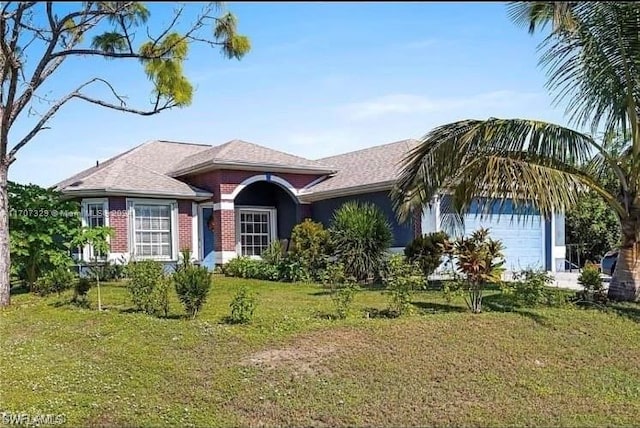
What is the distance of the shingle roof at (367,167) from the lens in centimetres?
1831

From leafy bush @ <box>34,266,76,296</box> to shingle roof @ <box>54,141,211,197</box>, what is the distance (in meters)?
4.70

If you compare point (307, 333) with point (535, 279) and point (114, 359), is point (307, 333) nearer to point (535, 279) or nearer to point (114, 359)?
point (114, 359)

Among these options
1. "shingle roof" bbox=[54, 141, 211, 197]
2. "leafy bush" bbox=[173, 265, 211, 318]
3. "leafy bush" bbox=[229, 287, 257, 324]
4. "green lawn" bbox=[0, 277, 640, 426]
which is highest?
"shingle roof" bbox=[54, 141, 211, 197]

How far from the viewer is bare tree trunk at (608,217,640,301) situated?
36.5 ft

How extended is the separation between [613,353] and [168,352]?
20.4 ft

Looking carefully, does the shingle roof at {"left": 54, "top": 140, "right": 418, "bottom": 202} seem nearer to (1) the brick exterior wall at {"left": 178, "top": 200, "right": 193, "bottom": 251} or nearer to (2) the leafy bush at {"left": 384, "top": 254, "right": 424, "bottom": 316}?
(1) the brick exterior wall at {"left": 178, "top": 200, "right": 193, "bottom": 251}

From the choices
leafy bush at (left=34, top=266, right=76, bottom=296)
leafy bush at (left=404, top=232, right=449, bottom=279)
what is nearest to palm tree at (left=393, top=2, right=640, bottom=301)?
leafy bush at (left=404, top=232, right=449, bottom=279)

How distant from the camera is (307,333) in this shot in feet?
28.4

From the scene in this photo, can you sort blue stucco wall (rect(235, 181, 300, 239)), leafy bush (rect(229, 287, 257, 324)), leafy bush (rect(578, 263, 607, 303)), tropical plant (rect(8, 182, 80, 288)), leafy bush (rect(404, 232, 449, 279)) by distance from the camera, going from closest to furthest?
leafy bush (rect(229, 287, 257, 324)) < leafy bush (rect(578, 263, 607, 303)) < tropical plant (rect(8, 182, 80, 288)) < leafy bush (rect(404, 232, 449, 279)) < blue stucco wall (rect(235, 181, 300, 239))

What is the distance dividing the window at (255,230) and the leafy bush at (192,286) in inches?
431

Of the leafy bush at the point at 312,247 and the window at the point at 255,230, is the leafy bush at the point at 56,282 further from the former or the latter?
the window at the point at 255,230

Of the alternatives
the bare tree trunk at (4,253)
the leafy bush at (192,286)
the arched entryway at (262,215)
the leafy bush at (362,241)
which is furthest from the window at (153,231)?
the leafy bush at (192,286)

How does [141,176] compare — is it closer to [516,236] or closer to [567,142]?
[516,236]

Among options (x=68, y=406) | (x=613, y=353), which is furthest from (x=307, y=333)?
(x=613, y=353)
